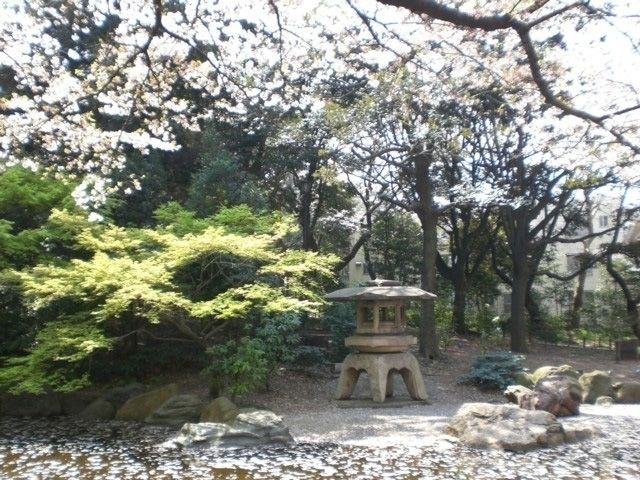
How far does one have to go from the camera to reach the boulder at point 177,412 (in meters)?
9.11

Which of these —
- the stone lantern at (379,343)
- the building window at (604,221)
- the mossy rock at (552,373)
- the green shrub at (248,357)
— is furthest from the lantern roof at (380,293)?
the building window at (604,221)

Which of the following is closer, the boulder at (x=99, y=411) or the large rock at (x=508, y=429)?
the large rock at (x=508, y=429)

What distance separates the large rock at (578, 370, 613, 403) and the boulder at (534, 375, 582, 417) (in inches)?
64.7

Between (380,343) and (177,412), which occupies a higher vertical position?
(380,343)

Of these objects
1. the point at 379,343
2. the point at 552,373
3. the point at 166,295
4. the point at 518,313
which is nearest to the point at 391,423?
the point at 379,343

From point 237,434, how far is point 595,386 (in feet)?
23.7

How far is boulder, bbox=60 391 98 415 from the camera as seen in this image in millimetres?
10431

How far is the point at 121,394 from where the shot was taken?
1043cm

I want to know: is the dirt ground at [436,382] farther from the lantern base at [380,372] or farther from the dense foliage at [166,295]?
the dense foliage at [166,295]

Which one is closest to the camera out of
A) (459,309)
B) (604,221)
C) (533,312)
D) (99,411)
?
(99,411)

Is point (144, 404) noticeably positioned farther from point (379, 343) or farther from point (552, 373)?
point (552, 373)

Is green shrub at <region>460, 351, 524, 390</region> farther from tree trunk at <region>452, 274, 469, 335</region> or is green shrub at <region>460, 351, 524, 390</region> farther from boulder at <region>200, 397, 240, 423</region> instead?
tree trunk at <region>452, 274, 469, 335</region>

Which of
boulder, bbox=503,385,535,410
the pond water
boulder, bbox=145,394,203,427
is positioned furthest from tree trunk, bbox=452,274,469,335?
boulder, bbox=145,394,203,427

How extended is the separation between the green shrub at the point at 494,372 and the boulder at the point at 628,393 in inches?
69.7
